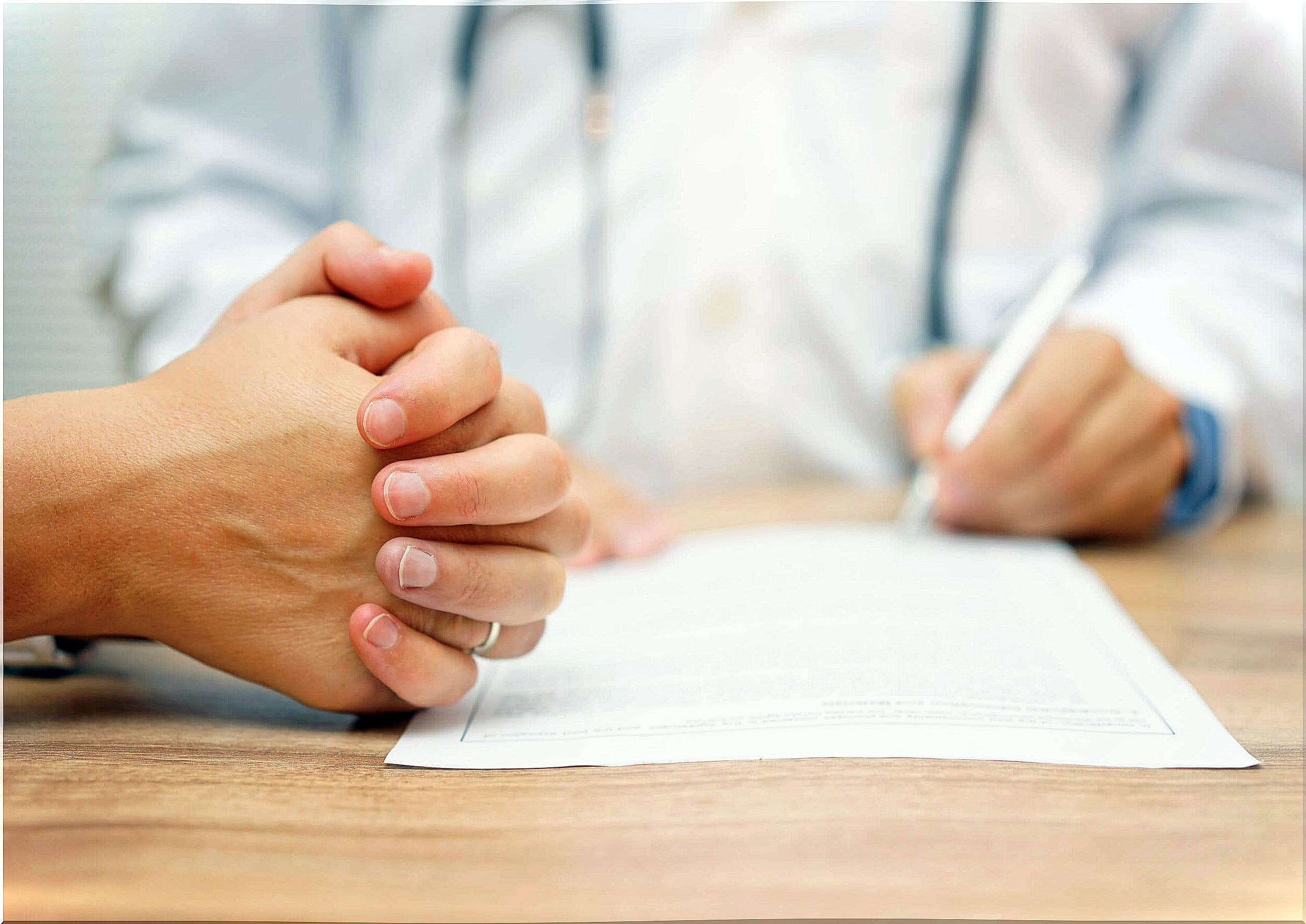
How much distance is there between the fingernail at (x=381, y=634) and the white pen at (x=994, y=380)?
46 centimetres

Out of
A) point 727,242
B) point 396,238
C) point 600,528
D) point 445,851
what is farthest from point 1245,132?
point 445,851

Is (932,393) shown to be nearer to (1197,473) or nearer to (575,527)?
(1197,473)

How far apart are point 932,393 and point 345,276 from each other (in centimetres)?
49

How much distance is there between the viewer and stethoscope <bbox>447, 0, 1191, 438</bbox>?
34.4 inches

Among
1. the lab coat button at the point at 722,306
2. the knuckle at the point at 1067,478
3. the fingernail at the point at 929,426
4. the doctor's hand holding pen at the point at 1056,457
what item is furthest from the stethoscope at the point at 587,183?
the knuckle at the point at 1067,478

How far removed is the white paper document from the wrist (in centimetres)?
14

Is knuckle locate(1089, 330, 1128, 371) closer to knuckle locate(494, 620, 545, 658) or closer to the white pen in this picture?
the white pen

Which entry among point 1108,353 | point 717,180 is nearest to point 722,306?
point 717,180

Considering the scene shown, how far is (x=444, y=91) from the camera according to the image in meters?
0.91

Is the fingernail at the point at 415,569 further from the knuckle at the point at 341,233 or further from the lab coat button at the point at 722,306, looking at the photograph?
the lab coat button at the point at 722,306

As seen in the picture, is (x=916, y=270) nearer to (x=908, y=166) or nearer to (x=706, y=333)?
(x=908, y=166)

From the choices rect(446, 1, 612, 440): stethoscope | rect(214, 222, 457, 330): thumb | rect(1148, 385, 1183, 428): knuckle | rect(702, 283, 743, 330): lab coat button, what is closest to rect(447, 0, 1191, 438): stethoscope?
rect(446, 1, 612, 440): stethoscope

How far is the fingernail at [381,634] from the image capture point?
34 centimetres

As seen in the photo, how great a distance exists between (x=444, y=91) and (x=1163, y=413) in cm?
73
